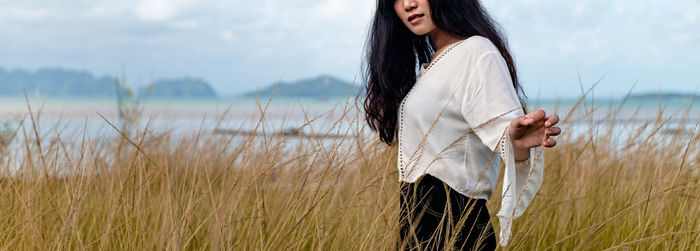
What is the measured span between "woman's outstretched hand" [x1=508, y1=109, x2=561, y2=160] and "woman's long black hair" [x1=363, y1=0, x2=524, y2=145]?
0.38 m

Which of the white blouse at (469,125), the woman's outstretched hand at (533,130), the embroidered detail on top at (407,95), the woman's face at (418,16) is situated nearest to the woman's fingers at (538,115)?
the woman's outstretched hand at (533,130)

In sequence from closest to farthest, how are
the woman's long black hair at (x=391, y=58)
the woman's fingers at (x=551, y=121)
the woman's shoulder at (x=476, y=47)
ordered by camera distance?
the woman's fingers at (x=551, y=121) → the woman's shoulder at (x=476, y=47) → the woman's long black hair at (x=391, y=58)

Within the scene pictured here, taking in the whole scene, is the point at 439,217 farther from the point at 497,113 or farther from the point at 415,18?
the point at 415,18

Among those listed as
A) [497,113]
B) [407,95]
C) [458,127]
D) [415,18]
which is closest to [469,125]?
[458,127]

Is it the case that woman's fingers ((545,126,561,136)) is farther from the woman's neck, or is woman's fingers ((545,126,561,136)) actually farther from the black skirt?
the woman's neck

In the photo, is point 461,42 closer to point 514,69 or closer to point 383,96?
point 514,69

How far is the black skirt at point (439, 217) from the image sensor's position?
187cm

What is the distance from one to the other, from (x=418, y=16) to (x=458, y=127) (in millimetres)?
418

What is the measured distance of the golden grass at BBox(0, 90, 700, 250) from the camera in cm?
191

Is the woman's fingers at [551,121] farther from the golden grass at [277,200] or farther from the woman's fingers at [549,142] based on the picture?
the golden grass at [277,200]

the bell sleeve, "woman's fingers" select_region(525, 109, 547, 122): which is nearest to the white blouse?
the bell sleeve

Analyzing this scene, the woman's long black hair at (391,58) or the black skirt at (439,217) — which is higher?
the woman's long black hair at (391,58)

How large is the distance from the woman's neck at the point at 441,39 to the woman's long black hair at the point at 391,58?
8 centimetres

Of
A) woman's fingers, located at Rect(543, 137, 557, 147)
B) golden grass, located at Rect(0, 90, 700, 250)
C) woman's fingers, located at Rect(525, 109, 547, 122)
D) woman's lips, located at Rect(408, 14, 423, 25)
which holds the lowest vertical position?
golden grass, located at Rect(0, 90, 700, 250)
